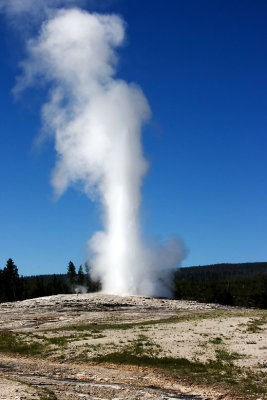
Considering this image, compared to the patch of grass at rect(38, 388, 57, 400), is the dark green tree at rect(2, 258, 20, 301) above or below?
above

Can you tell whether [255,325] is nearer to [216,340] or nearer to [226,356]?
[216,340]

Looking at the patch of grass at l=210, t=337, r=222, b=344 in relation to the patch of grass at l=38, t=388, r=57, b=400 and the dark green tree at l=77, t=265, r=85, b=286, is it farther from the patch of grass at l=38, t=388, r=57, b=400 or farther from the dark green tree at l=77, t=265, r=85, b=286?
the dark green tree at l=77, t=265, r=85, b=286

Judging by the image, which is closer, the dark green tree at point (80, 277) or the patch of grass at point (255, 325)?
the patch of grass at point (255, 325)

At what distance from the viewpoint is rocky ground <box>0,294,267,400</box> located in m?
18.2

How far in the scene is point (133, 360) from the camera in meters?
25.1

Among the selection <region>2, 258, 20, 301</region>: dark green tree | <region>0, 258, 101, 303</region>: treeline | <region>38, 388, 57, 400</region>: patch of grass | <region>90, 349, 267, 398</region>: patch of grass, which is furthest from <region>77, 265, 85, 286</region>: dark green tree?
<region>38, 388, 57, 400</region>: patch of grass

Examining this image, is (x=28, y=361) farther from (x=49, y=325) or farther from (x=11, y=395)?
(x=49, y=325)

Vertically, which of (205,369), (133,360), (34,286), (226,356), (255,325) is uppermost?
(34,286)

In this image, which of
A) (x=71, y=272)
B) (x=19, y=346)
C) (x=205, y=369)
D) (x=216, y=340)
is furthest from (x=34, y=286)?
(x=205, y=369)

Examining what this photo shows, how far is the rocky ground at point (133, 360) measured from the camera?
18.2 m

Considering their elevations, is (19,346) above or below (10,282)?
below

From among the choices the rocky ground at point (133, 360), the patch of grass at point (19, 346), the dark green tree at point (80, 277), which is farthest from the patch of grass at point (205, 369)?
the dark green tree at point (80, 277)

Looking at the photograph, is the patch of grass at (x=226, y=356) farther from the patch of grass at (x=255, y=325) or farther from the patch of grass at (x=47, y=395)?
the patch of grass at (x=47, y=395)

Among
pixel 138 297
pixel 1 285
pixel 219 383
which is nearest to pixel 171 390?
pixel 219 383
